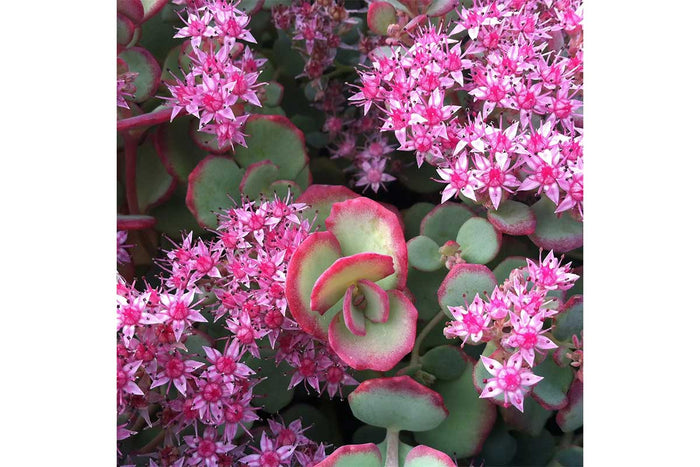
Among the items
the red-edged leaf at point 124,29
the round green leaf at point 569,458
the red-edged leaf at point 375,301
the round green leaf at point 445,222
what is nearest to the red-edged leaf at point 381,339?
the red-edged leaf at point 375,301

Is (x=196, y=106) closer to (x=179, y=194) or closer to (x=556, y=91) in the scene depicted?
(x=179, y=194)

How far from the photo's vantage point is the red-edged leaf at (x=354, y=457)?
2.13ft

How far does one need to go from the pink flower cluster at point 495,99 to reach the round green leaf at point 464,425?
0.62 feet

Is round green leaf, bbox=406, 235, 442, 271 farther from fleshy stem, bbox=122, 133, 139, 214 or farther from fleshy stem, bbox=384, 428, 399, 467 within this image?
fleshy stem, bbox=122, 133, 139, 214

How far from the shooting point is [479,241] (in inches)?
28.1

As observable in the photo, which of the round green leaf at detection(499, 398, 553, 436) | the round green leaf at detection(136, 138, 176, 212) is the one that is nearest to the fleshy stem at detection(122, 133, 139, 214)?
the round green leaf at detection(136, 138, 176, 212)

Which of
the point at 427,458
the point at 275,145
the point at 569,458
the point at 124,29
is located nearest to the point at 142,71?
the point at 124,29

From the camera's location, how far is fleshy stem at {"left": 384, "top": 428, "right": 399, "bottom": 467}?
685 millimetres

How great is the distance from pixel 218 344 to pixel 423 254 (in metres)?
0.21

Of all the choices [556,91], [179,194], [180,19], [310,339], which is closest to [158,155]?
[179,194]

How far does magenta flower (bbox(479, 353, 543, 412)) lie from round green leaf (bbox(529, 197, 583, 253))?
0.37 feet

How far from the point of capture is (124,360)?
25.7 inches
